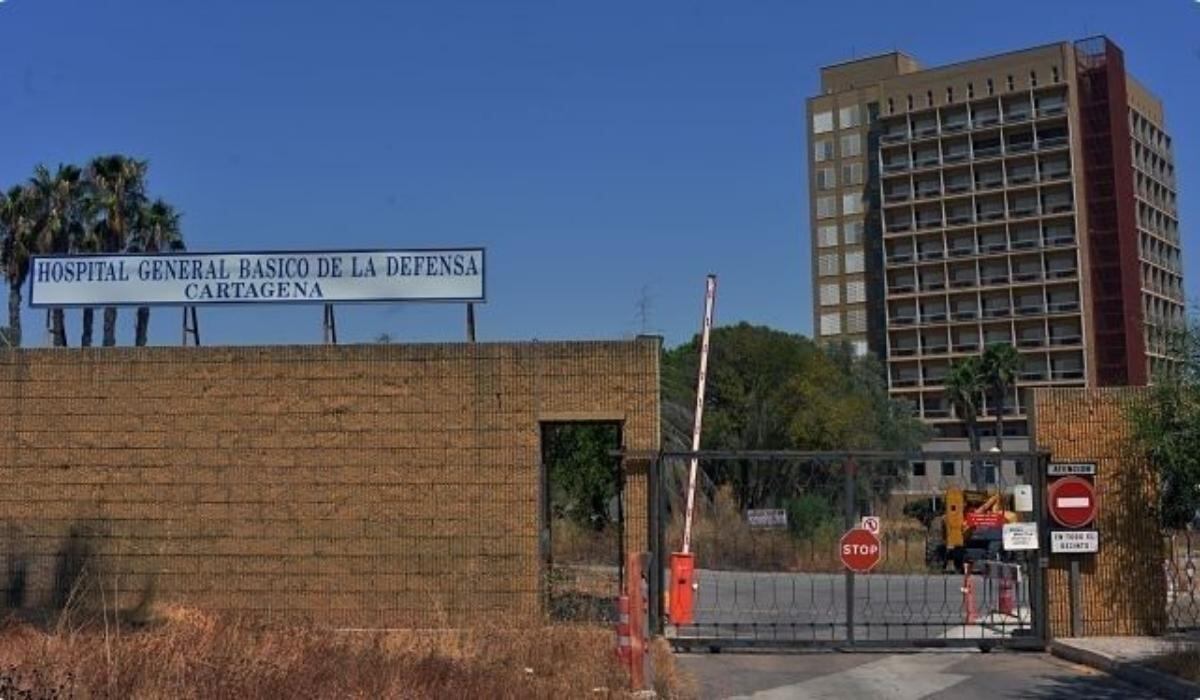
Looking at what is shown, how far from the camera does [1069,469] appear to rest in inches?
661

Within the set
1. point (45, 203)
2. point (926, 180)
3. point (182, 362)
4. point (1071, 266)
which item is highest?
point (926, 180)

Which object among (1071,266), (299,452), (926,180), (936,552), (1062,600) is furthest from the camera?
(926,180)

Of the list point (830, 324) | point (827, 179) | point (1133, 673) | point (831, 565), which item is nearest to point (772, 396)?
point (831, 565)

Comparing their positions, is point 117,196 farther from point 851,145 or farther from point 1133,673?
point 851,145

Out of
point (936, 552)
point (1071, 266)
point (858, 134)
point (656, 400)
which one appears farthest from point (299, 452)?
point (858, 134)

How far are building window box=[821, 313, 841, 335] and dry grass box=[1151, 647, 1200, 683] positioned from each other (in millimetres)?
103102

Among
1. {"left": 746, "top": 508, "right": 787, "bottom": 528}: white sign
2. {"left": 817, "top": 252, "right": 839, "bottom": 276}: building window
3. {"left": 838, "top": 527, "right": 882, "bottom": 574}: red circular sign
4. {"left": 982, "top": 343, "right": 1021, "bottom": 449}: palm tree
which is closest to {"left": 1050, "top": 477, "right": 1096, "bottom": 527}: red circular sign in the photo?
{"left": 838, "top": 527, "right": 882, "bottom": 574}: red circular sign

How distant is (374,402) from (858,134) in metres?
102

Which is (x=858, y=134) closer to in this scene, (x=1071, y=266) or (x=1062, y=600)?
(x=1071, y=266)

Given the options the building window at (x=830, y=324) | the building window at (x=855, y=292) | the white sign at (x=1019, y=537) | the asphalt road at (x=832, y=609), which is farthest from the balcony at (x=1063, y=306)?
the white sign at (x=1019, y=537)

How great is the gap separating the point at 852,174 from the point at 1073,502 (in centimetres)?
10167

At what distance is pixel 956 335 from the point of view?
10588 centimetres

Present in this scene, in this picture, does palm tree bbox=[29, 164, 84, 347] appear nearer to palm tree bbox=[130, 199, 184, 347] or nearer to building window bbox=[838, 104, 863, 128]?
palm tree bbox=[130, 199, 184, 347]

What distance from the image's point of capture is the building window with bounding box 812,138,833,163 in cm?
11769
